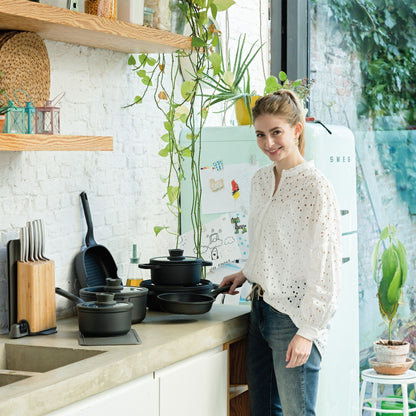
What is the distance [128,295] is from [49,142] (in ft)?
→ 2.04

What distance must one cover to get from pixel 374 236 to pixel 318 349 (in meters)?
2.02

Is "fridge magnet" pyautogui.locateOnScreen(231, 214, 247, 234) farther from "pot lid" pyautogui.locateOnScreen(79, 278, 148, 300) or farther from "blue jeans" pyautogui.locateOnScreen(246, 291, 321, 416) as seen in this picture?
"pot lid" pyautogui.locateOnScreen(79, 278, 148, 300)

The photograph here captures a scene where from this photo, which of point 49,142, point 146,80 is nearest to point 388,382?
point 146,80

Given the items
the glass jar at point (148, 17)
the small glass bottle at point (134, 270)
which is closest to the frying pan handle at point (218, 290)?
the small glass bottle at point (134, 270)

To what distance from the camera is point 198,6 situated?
11.9 feet

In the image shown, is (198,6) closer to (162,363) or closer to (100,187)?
(100,187)

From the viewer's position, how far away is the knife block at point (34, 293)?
284cm

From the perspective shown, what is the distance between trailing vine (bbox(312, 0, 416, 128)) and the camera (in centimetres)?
457

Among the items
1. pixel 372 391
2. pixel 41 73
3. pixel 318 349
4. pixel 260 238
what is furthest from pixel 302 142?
pixel 372 391

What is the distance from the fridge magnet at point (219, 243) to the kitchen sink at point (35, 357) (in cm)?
136

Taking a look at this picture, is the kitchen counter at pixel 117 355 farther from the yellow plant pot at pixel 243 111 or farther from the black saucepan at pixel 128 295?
the yellow plant pot at pixel 243 111

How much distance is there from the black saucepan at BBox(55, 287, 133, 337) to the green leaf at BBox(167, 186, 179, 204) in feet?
3.71

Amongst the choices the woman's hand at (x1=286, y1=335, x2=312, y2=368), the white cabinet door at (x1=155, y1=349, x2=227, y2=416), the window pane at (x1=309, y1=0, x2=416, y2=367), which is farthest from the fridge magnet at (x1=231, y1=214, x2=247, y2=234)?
the woman's hand at (x1=286, y1=335, x2=312, y2=368)

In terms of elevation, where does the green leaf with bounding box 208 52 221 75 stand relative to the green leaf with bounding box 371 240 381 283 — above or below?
above
